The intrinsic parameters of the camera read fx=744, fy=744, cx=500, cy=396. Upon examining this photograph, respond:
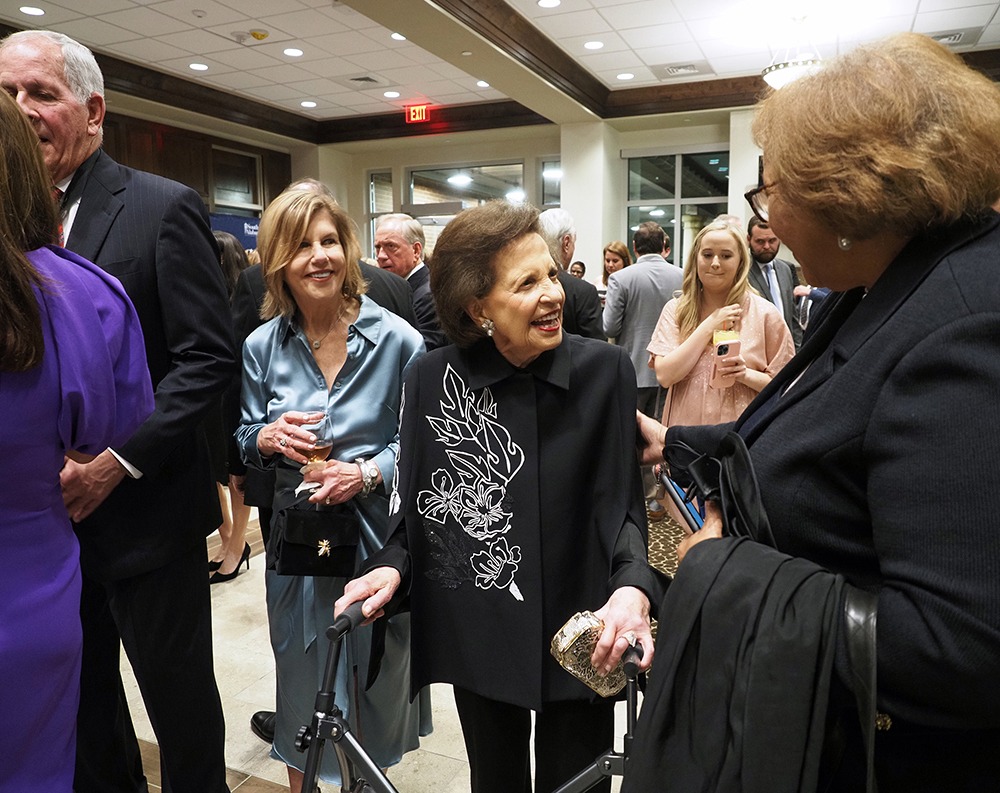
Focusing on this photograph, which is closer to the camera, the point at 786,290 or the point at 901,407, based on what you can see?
the point at 901,407

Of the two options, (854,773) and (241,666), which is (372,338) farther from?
(241,666)

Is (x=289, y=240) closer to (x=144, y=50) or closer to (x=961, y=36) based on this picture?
(x=144, y=50)

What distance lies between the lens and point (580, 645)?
4.11ft

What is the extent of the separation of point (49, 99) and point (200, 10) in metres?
6.87

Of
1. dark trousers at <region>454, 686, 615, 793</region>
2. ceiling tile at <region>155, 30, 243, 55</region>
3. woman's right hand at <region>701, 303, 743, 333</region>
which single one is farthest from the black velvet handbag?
ceiling tile at <region>155, 30, 243, 55</region>

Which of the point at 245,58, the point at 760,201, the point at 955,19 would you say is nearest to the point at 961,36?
the point at 955,19

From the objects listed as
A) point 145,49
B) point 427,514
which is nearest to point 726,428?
point 427,514

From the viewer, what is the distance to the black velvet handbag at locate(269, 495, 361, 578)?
1.84 metres

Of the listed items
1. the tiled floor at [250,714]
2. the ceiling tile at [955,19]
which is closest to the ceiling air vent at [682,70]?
the ceiling tile at [955,19]

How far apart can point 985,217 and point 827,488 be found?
1.20 ft

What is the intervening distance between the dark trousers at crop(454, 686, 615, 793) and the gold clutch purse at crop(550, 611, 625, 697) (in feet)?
0.87

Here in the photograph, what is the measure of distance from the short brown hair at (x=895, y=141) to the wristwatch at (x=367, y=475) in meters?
1.32

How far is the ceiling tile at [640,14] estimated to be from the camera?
7.20 meters

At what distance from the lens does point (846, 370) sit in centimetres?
88
